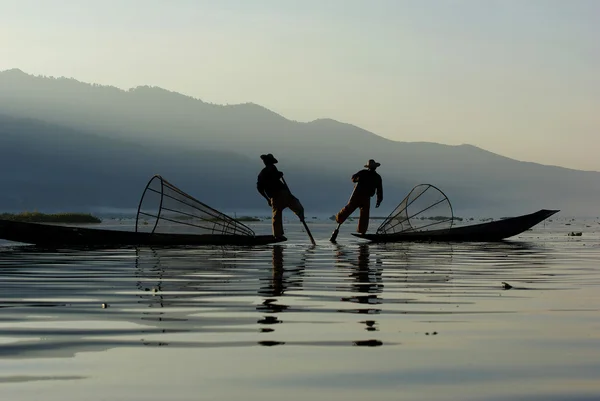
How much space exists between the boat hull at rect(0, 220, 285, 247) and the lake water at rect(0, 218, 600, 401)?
9.19m

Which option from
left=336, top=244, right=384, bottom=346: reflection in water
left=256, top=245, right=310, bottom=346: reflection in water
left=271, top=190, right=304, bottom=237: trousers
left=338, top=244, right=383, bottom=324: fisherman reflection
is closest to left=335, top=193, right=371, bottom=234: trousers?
left=271, top=190, right=304, bottom=237: trousers

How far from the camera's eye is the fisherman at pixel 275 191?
85.5ft

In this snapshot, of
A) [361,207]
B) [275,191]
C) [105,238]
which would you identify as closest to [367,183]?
[361,207]

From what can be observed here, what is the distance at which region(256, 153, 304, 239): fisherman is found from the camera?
85.5 ft

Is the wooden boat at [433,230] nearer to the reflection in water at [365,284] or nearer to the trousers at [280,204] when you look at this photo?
the trousers at [280,204]

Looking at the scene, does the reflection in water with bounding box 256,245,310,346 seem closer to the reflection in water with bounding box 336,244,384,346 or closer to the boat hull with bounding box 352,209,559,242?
the reflection in water with bounding box 336,244,384,346

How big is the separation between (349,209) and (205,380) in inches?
891

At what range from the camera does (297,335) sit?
26.3 feet

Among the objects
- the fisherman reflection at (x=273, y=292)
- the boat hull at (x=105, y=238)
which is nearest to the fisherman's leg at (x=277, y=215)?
the boat hull at (x=105, y=238)

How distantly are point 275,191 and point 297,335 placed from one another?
1829cm

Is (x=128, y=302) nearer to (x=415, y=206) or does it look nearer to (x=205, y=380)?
(x=205, y=380)

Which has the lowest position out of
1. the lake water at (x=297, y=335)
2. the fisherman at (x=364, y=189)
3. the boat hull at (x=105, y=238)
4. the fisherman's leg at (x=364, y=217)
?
the lake water at (x=297, y=335)

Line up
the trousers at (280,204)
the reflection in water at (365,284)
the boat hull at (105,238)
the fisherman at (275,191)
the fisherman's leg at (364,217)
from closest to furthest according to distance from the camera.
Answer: the reflection in water at (365,284) → the boat hull at (105,238) → the fisherman at (275,191) → the trousers at (280,204) → the fisherman's leg at (364,217)

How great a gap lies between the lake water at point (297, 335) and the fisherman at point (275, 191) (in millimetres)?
10543
